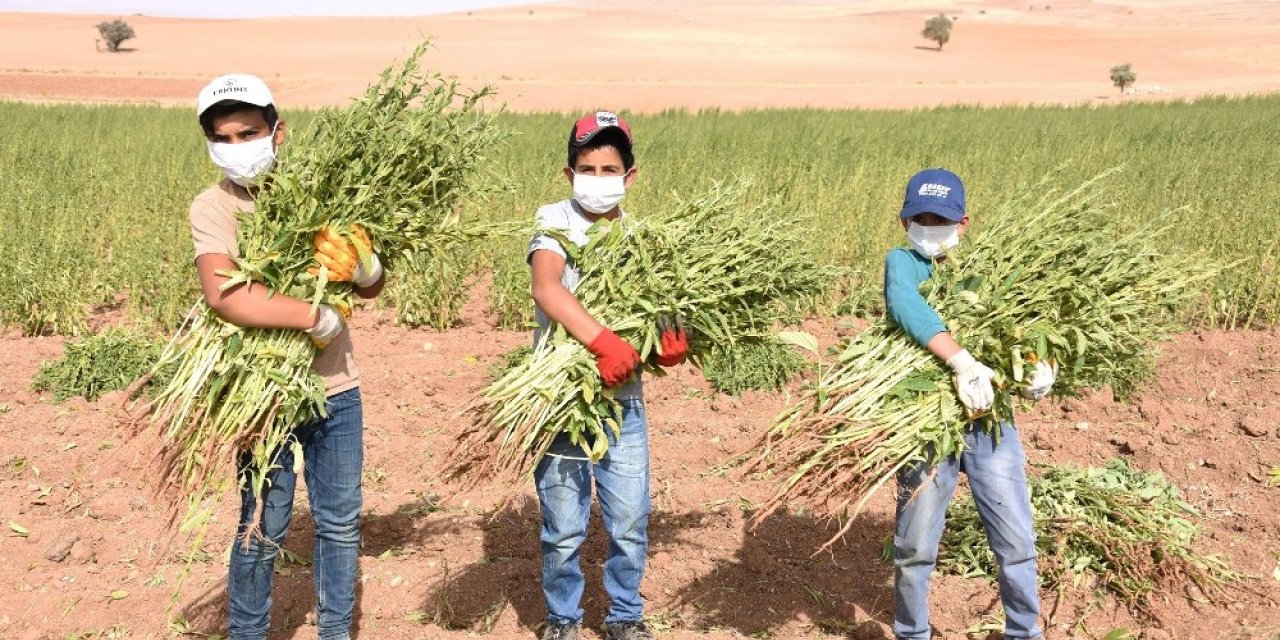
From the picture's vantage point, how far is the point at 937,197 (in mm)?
2943

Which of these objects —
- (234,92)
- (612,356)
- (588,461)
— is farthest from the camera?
(588,461)

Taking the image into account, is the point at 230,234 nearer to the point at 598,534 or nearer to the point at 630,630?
the point at 630,630

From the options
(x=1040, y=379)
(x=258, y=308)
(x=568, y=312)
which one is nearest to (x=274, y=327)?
(x=258, y=308)

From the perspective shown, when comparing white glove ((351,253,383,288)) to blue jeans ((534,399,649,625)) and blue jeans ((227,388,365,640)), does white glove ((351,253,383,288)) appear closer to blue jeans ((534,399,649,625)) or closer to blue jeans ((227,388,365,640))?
blue jeans ((227,388,365,640))

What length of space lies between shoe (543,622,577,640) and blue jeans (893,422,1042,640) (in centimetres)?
98

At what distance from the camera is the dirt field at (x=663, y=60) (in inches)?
1521

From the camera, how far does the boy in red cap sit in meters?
3.09

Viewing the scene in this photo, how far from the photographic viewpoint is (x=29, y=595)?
147 inches

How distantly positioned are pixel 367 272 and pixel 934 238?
5.25 ft

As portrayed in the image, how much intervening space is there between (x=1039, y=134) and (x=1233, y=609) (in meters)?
12.5

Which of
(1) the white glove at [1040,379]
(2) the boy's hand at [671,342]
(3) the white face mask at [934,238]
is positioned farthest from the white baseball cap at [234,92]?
(1) the white glove at [1040,379]

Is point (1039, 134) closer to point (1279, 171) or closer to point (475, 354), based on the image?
point (1279, 171)

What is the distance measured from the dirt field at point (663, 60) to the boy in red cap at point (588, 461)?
29215mm

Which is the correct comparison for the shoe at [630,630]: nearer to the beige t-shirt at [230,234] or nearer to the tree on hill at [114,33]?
the beige t-shirt at [230,234]
